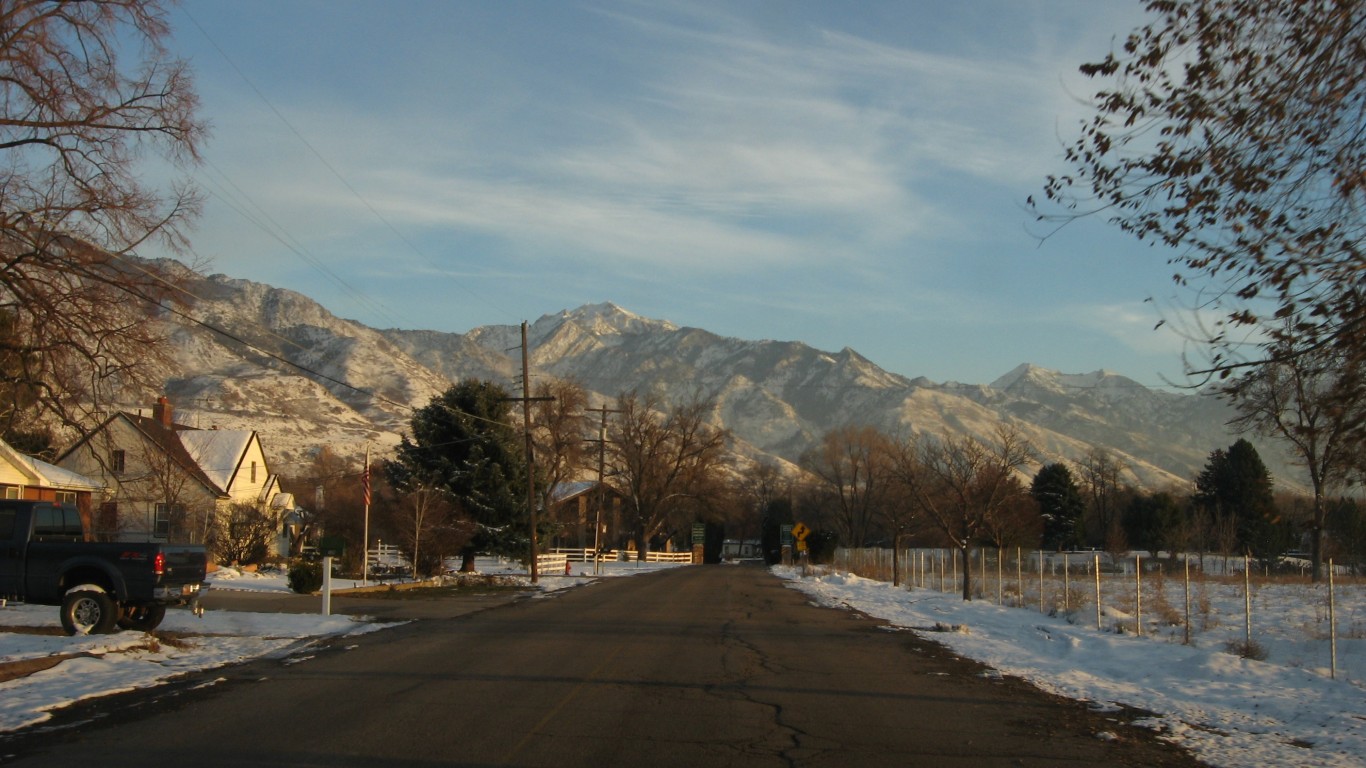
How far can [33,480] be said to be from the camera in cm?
3566

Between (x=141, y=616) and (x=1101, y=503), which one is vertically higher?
(x=141, y=616)

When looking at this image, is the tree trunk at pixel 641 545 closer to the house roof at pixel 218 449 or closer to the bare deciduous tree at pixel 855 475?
the bare deciduous tree at pixel 855 475

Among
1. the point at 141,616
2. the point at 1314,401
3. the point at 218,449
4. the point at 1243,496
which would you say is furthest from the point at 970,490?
the point at 1243,496

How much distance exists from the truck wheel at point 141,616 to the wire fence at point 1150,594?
17.1 m

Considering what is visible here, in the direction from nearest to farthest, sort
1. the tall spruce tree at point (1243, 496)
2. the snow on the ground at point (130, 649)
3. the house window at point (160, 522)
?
the snow on the ground at point (130, 649)
the house window at point (160, 522)
the tall spruce tree at point (1243, 496)

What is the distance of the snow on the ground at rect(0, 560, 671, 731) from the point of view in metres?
11.2

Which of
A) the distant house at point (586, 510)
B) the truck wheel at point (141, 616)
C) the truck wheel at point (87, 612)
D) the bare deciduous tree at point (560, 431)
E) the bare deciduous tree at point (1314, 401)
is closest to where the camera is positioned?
the bare deciduous tree at point (1314, 401)

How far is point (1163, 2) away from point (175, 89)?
16018 millimetres

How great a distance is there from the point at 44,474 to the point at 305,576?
565 inches

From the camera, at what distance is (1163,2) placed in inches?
330

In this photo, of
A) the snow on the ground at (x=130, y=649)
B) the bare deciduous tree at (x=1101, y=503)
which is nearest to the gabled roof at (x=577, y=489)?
the bare deciduous tree at (x=1101, y=503)

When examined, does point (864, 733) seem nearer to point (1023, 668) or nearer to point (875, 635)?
point (1023, 668)

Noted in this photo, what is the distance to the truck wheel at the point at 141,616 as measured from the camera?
17031 mm

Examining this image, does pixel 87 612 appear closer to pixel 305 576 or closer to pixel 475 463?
pixel 305 576
